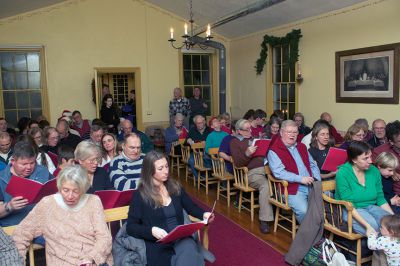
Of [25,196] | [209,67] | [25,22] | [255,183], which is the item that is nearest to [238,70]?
[209,67]

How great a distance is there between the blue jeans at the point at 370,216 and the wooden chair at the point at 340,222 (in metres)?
0.05

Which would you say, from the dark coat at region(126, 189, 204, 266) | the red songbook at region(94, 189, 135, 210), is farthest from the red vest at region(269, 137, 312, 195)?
the red songbook at region(94, 189, 135, 210)

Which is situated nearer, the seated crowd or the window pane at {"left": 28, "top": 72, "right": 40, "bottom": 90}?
the seated crowd

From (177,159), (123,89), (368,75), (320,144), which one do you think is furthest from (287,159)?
(123,89)

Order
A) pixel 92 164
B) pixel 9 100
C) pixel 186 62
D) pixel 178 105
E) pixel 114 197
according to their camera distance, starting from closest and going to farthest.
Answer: pixel 114 197
pixel 92 164
pixel 9 100
pixel 178 105
pixel 186 62

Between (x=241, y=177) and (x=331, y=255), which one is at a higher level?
(x=241, y=177)

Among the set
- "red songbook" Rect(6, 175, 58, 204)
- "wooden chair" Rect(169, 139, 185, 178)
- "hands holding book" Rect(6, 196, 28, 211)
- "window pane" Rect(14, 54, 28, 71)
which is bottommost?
"wooden chair" Rect(169, 139, 185, 178)

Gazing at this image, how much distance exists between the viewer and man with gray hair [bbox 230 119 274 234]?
4215mm

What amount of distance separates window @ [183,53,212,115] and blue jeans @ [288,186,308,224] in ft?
20.5

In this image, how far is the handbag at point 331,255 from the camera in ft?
9.58

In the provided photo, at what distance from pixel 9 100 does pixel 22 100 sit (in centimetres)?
26

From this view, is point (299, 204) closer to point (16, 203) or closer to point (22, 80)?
point (16, 203)

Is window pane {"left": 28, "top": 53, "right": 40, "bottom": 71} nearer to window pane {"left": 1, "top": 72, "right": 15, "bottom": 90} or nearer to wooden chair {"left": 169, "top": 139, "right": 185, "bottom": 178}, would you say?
window pane {"left": 1, "top": 72, "right": 15, "bottom": 90}

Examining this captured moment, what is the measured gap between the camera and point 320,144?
4320 mm
